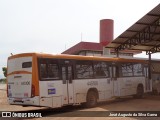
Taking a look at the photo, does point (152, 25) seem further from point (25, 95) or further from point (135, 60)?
point (25, 95)

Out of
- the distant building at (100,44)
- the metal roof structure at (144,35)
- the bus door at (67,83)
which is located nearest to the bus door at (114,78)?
the metal roof structure at (144,35)

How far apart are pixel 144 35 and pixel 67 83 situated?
9569mm

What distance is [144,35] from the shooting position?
2353cm

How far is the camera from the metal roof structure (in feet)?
68.2

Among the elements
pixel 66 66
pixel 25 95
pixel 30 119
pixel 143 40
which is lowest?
pixel 30 119

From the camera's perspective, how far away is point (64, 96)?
16.0 m

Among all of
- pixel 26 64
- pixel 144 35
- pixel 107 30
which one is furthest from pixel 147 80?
pixel 107 30

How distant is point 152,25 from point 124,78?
4285 mm

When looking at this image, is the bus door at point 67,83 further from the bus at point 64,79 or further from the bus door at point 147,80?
the bus door at point 147,80

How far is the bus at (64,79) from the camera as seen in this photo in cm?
1470

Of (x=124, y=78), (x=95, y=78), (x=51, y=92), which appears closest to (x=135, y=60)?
(x=124, y=78)

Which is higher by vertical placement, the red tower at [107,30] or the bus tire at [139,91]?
the red tower at [107,30]

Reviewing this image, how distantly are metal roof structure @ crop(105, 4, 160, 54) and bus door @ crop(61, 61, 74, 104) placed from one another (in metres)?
6.69

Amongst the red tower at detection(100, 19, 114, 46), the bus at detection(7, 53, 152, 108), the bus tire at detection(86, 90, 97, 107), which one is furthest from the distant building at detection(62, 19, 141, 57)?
the bus tire at detection(86, 90, 97, 107)
